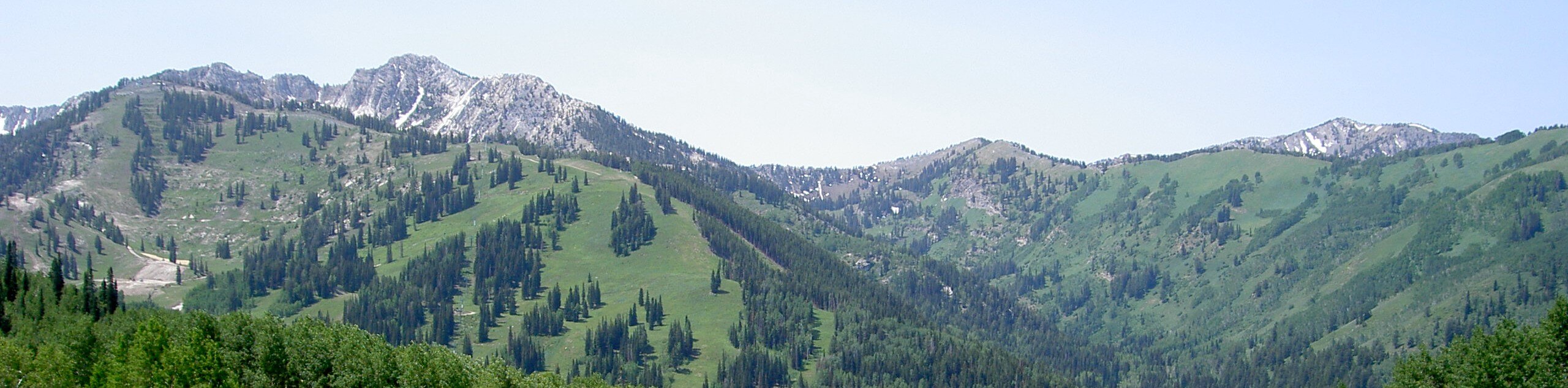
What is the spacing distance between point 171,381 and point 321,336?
915 inches

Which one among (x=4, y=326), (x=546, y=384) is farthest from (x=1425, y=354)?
(x=4, y=326)

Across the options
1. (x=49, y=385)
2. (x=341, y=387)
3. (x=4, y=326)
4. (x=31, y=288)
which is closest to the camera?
(x=49, y=385)

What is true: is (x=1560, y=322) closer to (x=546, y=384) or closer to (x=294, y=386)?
(x=546, y=384)

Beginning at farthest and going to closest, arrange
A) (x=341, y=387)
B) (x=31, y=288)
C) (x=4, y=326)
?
1. (x=31, y=288)
2. (x=4, y=326)
3. (x=341, y=387)

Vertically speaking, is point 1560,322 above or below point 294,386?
above

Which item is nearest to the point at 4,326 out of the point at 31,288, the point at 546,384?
the point at 31,288

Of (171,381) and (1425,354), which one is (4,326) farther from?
(1425,354)

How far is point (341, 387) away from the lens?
5659 inches

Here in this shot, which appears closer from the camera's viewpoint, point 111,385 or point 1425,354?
point 111,385

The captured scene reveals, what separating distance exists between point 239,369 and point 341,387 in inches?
472

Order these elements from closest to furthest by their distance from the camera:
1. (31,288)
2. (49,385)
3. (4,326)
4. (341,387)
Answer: (49,385), (341,387), (4,326), (31,288)

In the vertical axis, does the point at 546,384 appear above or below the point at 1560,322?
below

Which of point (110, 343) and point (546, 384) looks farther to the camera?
point (546, 384)

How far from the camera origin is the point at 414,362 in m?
150
